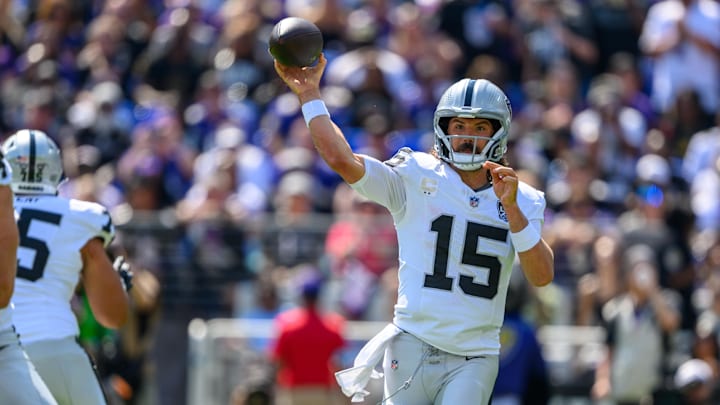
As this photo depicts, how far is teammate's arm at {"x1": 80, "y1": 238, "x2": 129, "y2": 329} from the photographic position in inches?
279

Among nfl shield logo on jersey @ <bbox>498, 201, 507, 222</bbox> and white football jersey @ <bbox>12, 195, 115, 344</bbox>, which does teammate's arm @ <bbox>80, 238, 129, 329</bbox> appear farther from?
nfl shield logo on jersey @ <bbox>498, 201, 507, 222</bbox>

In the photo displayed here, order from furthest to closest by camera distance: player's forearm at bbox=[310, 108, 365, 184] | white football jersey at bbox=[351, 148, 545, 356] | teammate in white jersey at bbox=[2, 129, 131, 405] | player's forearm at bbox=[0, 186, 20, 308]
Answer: teammate in white jersey at bbox=[2, 129, 131, 405] → white football jersey at bbox=[351, 148, 545, 356] → player's forearm at bbox=[310, 108, 365, 184] → player's forearm at bbox=[0, 186, 20, 308]

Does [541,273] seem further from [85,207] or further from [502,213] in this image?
[85,207]

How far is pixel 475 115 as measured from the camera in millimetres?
6430

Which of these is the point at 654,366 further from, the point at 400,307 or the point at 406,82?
the point at 400,307

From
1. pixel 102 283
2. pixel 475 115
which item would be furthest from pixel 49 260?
pixel 475 115

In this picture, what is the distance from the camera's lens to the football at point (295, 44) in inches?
247

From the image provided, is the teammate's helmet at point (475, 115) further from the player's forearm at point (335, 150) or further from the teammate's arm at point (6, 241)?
the teammate's arm at point (6, 241)

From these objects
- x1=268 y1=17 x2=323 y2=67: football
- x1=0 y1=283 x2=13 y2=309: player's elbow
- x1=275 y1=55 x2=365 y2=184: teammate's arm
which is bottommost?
x1=0 y1=283 x2=13 y2=309: player's elbow

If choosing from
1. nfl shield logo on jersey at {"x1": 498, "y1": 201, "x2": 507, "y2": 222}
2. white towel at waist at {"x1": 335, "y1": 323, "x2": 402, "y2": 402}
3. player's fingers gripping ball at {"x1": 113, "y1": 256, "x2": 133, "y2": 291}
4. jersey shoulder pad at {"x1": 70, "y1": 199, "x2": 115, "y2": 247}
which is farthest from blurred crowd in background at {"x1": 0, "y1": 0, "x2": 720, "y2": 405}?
nfl shield logo on jersey at {"x1": 498, "y1": 201, "x2": 507, "y2": 222}

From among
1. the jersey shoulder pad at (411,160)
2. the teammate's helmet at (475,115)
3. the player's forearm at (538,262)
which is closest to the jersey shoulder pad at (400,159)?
the jersey shoulder pad at (411,160)

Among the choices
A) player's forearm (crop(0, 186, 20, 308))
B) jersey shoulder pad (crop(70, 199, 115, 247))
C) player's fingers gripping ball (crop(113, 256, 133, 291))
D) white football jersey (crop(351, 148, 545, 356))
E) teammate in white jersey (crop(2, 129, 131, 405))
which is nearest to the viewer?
player's forearm (crop(0, 186, 20, 308))

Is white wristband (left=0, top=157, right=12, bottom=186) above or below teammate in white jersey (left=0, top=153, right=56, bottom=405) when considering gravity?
above

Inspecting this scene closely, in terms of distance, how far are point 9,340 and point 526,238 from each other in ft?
7.10
